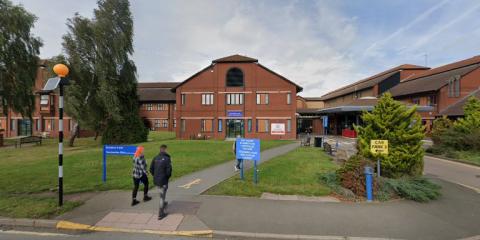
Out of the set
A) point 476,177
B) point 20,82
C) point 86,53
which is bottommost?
point 476,177

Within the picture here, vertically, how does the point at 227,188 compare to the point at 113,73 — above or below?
below

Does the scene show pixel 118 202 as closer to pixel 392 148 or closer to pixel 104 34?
pixel 392 148

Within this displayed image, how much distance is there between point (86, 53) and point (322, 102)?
67567 millimetres

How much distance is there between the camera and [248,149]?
29.5ft

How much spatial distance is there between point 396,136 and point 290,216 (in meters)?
6.33

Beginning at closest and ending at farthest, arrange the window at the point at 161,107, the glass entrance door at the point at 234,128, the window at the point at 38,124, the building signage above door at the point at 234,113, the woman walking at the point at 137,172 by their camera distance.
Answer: the woman walking at the point at 137,172
the building signage above door at the point at 234,113
the glass entrance door at the point at 234,128
the window at the point at 38,124
the window at the point at 161,107

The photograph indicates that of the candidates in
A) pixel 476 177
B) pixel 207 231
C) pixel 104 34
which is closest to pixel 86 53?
pixel 104 34

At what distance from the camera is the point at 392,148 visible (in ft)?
31.4

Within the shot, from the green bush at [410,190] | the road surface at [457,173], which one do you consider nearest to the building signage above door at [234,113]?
the road surface at [457,173]

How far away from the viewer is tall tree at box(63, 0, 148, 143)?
24906mm

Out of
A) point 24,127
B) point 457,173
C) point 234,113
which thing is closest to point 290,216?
point 457,173

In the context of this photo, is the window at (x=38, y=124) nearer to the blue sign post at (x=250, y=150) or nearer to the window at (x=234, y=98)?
the window at (x=234, y=98)

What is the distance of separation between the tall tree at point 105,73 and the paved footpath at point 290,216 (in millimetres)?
21434

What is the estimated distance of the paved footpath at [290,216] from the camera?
5.40 meters
